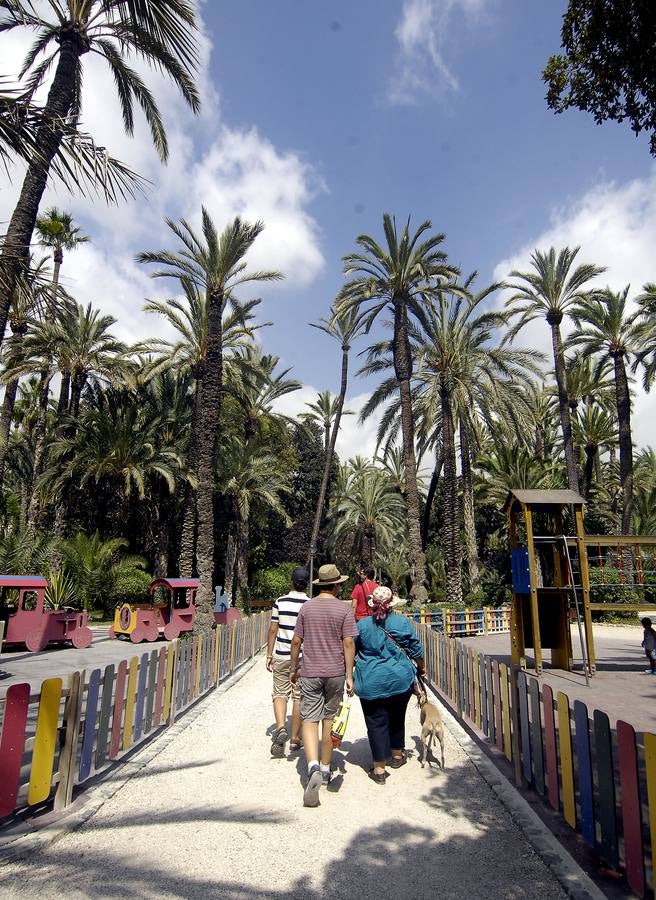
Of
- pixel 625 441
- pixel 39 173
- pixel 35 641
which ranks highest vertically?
pixel 625 441

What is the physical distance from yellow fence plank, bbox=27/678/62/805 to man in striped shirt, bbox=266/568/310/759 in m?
2.25

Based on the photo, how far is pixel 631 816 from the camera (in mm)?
3158

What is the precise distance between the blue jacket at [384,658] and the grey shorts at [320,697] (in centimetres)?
22

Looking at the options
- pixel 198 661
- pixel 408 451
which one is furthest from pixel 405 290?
pixel 198 661

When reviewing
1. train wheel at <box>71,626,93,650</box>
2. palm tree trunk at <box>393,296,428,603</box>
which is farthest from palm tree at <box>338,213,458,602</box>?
train wheel at <box>71,626,93,650</box>

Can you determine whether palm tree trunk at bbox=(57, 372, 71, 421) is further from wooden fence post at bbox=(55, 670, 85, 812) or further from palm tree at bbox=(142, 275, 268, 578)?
wooden fence post at bbox=(55, 670, 85, 812)

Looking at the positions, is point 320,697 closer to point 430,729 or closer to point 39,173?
point 430,729

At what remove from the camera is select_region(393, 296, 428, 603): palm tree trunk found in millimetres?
20219

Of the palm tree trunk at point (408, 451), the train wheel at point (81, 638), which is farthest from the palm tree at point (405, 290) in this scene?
the train wheel at point (81, 638)

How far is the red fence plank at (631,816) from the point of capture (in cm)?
309

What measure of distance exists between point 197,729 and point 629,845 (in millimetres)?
4831

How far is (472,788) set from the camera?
488 centimetres

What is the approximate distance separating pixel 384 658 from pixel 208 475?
1163cm

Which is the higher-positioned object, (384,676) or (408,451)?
(408,451)
